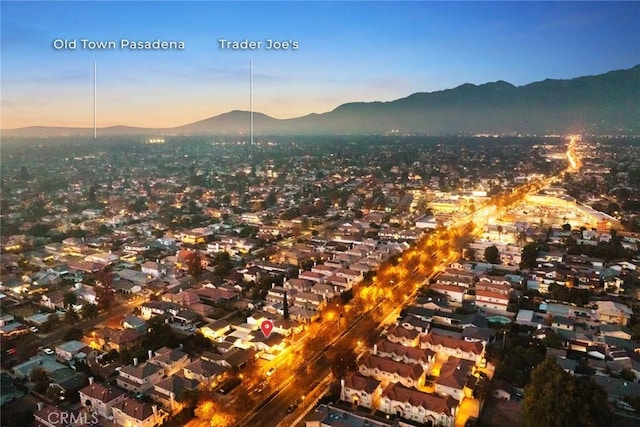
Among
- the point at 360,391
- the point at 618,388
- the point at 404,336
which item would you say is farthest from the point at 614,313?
the point at 360,391

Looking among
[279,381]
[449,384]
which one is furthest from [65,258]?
[449,384]

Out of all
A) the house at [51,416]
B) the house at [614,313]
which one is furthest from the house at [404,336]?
the house at [51,416]

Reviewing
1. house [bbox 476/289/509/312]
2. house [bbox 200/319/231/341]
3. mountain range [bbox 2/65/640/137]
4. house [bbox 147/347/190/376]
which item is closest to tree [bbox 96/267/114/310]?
house [bbox 200/319/231/341]

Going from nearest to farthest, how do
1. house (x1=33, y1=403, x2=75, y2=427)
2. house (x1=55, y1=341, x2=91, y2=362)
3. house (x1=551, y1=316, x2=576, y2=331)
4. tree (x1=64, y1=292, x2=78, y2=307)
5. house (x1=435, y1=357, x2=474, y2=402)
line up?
1. house (x1=33, y1=403, x2=75, y2=427)
2. house (x1=435, y1=357, x2=474, y2=402)
3. house (x1=55, y1=341, x2=91, y2=362)
4. house (x1=551, y1=316, x2=576, y2=331)
5. tree (x1=64, y1=292, x2=78, y2=307)

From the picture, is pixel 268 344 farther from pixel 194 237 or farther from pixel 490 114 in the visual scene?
pixel 490 114

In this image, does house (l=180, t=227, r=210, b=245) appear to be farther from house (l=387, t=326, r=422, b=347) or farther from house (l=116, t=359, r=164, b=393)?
house (l=387, t=326, r=422, b=347)

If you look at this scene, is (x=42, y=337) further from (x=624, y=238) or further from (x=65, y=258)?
(x=624, y=238)

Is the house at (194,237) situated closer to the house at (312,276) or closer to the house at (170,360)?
the house at (312,276)
